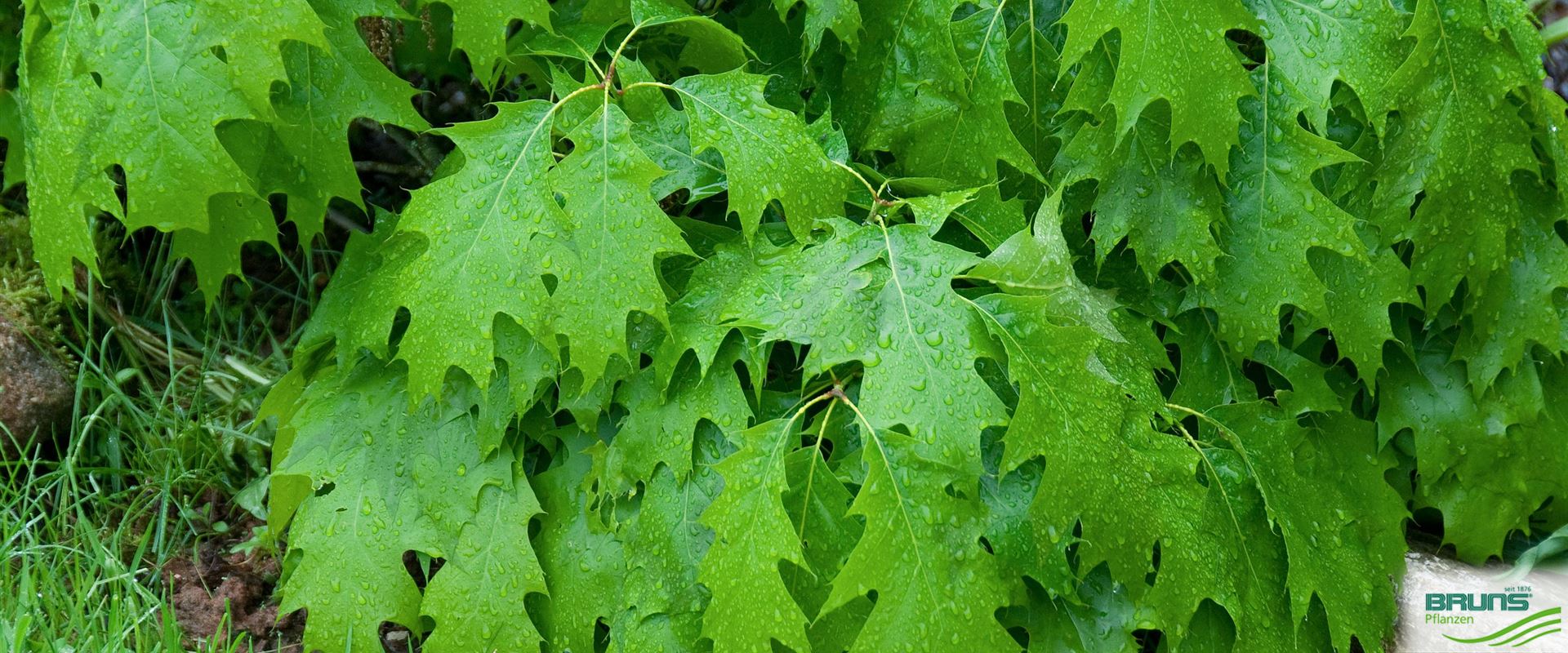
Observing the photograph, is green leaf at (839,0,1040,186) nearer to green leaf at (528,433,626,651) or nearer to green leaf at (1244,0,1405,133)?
green leaf at (1244,0,1405,133)

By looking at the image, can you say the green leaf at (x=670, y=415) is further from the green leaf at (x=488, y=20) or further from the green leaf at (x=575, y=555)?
the green leaf at (x=488, y=20)

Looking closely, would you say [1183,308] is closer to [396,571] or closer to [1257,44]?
[1257,44]

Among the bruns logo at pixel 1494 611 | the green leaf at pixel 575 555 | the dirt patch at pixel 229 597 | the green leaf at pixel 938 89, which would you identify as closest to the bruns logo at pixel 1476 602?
the bruns logo at pixel 1494 611

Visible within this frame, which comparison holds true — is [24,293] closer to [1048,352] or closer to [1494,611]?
[1048,352]

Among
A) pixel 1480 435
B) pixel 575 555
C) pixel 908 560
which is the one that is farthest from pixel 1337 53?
pixel 575 555

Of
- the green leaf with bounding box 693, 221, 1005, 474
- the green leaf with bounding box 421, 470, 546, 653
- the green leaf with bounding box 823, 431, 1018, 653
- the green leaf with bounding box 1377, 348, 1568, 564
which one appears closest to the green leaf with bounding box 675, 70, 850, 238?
the green leaf with bounding box 693, 221, 1005, 474
